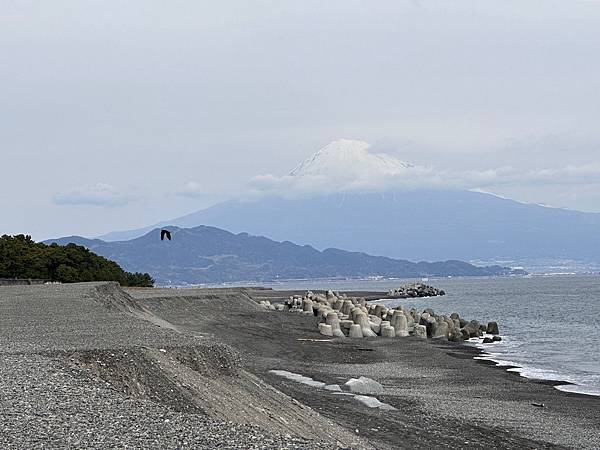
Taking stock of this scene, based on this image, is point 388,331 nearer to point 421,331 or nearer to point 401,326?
point 401,326

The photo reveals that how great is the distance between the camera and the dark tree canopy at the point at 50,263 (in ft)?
206

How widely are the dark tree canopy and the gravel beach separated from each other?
99.4 feet

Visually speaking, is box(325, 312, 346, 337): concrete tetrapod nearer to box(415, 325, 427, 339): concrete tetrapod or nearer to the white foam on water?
box(415, 325, 427, 339): concrete tetrapod

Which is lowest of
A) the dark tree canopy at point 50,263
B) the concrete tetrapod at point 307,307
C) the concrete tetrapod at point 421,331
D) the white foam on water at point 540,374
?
the white foam on water at point 540,374

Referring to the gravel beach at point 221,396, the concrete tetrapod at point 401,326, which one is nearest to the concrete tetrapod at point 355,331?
the concrete tetrapod at point 401,326

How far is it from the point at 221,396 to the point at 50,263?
52.2 m

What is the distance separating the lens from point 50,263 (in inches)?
2539

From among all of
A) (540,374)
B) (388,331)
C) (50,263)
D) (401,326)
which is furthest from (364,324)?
(50,263)

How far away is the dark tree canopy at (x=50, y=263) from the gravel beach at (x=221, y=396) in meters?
30.3

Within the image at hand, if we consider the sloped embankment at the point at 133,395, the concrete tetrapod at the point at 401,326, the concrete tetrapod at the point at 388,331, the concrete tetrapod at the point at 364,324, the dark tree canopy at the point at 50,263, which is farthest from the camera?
the dark tree canopy at the point at 50,263

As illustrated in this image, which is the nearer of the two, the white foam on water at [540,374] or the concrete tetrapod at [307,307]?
the white foam on water at [540,374]

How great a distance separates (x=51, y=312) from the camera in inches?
1015

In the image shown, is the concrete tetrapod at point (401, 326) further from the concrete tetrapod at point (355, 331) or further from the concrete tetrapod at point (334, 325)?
the concrete tetrapod at point (334, 325)

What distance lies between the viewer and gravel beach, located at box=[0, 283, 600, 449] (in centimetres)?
1001
